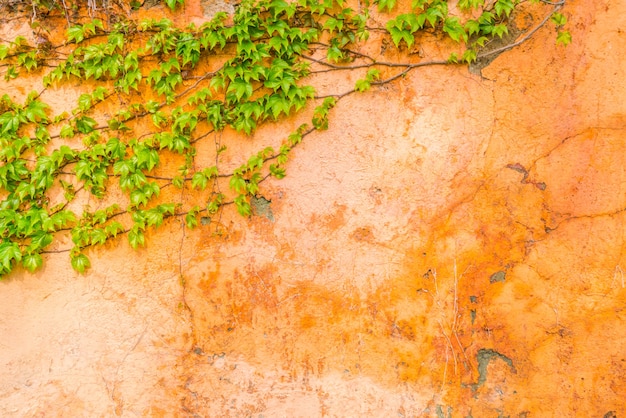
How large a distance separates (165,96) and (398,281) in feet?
5.29

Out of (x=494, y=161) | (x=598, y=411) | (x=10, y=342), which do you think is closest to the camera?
(x=598, y=411)

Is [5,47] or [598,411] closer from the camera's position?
[598,411]

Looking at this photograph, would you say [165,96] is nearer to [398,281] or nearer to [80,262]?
[80,262]

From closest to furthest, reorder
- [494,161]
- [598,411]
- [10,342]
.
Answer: [598,411], [494,161], [10,342]

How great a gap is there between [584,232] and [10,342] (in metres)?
3.04

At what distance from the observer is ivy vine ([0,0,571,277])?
2.48 m

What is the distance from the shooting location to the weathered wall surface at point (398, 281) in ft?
7.54

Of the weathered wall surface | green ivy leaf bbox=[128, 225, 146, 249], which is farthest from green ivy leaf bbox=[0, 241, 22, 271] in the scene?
green ivy leaf bbox=[128, 225, 146, 249]

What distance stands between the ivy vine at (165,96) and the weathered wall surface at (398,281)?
0.42 feet

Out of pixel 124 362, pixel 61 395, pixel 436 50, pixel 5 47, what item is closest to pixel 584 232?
pixel 436 50

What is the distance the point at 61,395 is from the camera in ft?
8.27

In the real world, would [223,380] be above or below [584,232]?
below

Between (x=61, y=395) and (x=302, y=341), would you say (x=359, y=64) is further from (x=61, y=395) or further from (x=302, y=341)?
(x=61, y=395)

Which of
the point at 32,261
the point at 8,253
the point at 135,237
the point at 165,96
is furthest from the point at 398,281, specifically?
the point at 8,253
